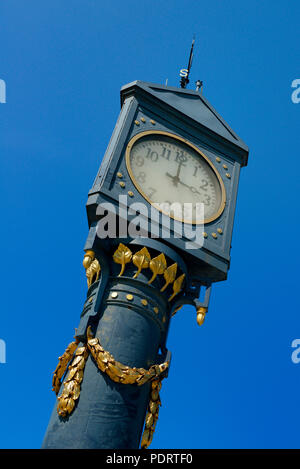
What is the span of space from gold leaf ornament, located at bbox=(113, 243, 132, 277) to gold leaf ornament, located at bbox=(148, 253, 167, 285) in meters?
0.37

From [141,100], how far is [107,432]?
6146 mm

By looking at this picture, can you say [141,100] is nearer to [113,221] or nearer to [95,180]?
[95,180]

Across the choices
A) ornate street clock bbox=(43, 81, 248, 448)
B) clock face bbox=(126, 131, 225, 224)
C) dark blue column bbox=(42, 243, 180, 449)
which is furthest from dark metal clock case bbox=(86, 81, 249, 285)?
dark blue column bbox=(42, 243, 180, 449)

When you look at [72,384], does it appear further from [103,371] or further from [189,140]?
[189,140]

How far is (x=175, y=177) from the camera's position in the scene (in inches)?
412

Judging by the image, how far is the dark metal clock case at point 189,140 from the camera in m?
9.38

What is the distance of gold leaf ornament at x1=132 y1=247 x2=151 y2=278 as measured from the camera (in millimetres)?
8852

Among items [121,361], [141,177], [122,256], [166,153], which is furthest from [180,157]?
[121,361]

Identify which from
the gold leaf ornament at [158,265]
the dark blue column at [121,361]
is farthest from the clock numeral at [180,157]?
the dark blue column at [121,361]

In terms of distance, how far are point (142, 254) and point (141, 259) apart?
90 mm

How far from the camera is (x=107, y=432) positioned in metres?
7.53

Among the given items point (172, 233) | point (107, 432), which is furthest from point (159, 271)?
Answer: point (107, 432)

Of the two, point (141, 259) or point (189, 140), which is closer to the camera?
point (141, 259)

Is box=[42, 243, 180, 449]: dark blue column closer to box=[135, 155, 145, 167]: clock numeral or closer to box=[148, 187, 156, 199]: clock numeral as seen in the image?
box=[148, 187, 156, 199]: clock numeral
